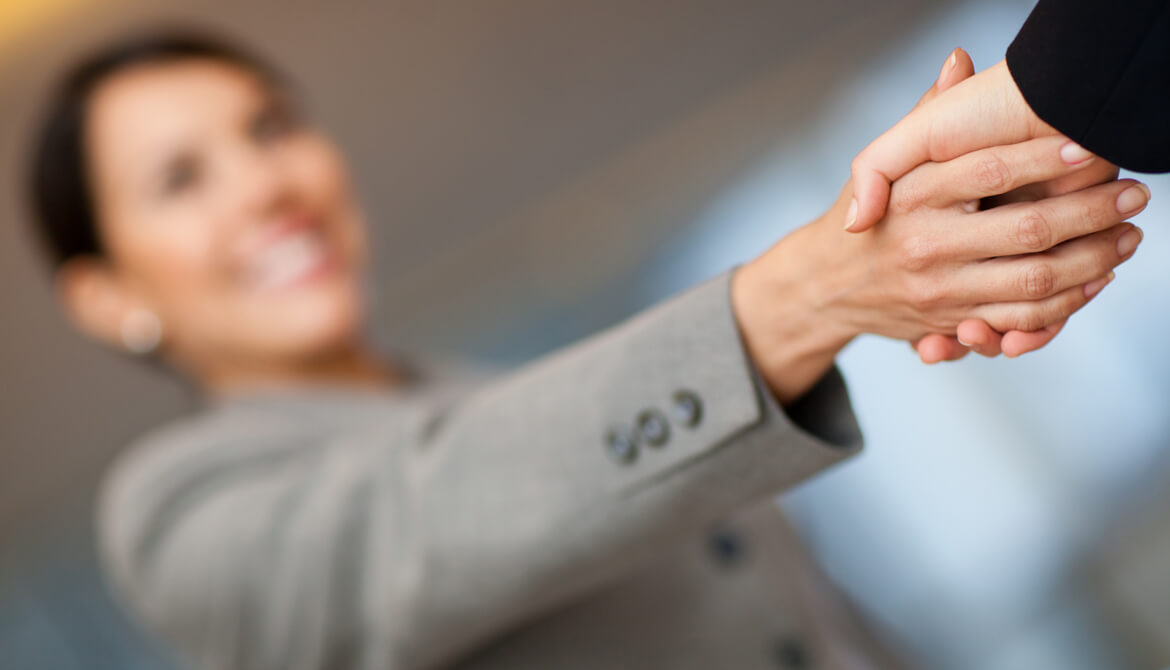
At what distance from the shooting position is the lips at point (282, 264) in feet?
2.71

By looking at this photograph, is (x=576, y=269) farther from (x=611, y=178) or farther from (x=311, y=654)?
(x=311, y=654)

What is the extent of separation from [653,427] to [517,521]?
94 millimetres

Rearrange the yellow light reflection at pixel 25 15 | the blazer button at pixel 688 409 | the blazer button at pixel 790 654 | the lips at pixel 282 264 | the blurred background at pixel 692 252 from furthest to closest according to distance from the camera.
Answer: the blurred background at pixel 692 252, the yellow light reflection at pixel 25 15, the lips at pixel 282 264, the blazer button at pixel 790 654, the blazer button at pixel 688 409

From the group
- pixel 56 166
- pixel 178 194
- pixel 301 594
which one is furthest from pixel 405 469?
pixel 56 166

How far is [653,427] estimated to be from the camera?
43 cm

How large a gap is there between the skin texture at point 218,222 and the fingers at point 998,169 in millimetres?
635

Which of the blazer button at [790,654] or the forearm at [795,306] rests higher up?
the forearm at [795,306]

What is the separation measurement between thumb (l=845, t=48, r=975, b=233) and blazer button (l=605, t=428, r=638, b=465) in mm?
149

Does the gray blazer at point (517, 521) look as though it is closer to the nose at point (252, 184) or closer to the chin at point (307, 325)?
the chin at point (307, 325)

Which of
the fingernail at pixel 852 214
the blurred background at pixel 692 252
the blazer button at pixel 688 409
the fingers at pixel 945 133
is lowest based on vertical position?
the blurred background at pixel 692 252

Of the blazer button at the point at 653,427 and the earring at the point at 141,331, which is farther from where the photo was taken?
the earring at the point at 141,331

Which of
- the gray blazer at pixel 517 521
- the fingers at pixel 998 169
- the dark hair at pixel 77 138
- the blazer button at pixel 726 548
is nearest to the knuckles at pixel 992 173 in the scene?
the fingers at pixel 998 169

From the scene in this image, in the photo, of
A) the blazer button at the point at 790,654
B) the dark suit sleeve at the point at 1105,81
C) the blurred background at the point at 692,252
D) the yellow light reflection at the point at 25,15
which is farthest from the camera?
the blurred background at the point at 692,252

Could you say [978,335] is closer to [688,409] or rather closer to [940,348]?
[940,348]
